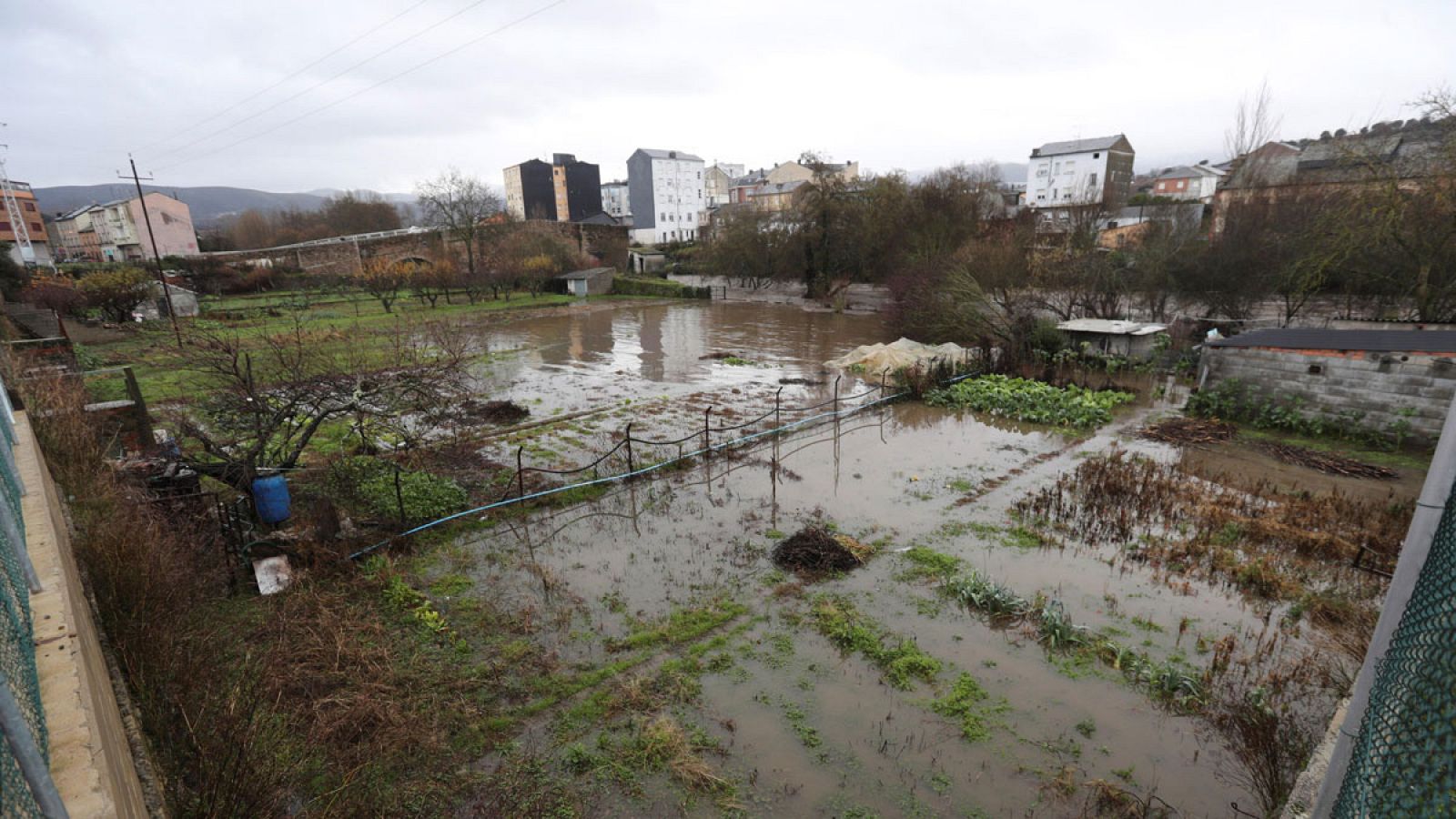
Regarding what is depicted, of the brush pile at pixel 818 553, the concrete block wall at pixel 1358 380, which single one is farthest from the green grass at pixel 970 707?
the concrete block wall at pixel 1358 380

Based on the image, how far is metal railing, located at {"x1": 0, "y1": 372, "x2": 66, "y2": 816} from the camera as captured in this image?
1.55 meters

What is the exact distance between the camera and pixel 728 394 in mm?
17625

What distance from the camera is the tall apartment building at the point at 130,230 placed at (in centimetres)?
5206

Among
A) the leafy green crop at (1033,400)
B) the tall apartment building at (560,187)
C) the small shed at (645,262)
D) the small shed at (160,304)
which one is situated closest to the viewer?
the leafy green crop at (1033,400)

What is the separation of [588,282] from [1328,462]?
3963cm

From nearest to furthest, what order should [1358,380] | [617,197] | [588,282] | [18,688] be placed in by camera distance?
[18,688] < [1358,380] < [588,282] < [617,197]

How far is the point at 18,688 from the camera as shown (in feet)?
6.91

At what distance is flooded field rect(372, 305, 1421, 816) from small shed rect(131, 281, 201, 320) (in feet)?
108

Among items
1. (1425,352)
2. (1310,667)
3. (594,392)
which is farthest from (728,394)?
(1425,352)

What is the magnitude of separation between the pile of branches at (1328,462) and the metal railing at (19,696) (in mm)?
15659

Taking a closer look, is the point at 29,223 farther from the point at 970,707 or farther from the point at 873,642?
the point at 970,707

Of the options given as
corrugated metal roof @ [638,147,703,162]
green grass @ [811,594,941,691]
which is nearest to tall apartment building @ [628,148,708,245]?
corrugated metal roof @ [638,147,703,162]

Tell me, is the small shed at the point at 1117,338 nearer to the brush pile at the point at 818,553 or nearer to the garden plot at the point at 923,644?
the garden plot at the point at 923,644

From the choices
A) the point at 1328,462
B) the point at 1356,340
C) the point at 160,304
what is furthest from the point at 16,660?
the point at 160,304
